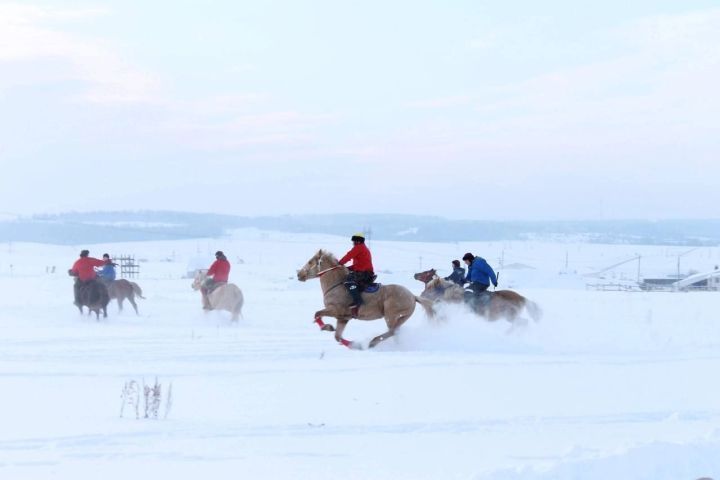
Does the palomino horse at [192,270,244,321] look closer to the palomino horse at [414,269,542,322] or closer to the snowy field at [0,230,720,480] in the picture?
the snowy field at [0,230,720,480]

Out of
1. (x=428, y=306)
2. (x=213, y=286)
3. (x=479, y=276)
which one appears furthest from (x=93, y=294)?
(x=479, y=276)

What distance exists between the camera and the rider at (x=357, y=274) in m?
15.4

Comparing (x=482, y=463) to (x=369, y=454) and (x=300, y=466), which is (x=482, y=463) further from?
(x=300, y=466)

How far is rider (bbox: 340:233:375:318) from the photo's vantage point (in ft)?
50.5

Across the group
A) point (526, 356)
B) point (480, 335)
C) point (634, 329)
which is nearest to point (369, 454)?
point (526, 356)

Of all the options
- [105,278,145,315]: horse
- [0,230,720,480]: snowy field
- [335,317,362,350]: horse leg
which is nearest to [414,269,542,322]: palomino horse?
[0,230,720,480]: snowy field

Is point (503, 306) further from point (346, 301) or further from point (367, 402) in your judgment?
point (367, 402)

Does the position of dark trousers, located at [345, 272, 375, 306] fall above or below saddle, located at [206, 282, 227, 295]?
above

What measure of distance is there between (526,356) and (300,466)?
25.6 ft

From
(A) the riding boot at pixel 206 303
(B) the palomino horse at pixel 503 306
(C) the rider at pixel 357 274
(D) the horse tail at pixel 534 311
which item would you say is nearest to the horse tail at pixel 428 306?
(B) the palomino horse at pixel 503 306

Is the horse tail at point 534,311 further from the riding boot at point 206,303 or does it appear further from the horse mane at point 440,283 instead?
the riding boot at point 206,303

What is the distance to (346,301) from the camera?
50.5 feet

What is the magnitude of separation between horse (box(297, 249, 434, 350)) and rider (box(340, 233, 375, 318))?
67 mm

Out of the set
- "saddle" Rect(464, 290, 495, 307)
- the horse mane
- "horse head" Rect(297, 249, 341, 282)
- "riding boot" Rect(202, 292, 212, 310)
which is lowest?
"riding boot" Rect(202, 292, 212, 310)
